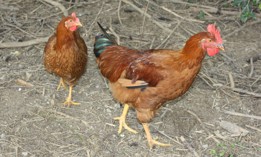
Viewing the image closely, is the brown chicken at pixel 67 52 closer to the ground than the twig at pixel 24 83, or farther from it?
farther from it

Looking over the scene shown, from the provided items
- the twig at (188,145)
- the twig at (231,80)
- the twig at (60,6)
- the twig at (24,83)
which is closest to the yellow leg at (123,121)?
the twig at (188,145)

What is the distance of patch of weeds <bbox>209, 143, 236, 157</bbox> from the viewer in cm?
459

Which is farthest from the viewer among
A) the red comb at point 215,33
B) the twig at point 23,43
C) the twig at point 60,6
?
the twig at point 60,6

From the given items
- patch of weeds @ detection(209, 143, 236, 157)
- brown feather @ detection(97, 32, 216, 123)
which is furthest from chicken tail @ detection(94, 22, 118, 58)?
patch of weeds @ detection(209, 143, 236, 157)

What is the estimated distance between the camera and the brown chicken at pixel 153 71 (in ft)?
13.6

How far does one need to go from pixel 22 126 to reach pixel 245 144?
253cm

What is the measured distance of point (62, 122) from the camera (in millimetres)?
4910

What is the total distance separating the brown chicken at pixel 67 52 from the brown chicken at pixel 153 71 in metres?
0.30

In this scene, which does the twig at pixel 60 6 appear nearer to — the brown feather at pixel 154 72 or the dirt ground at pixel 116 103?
the dirt ground at pixel 116 103

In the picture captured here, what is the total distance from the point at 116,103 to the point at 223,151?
144 cm

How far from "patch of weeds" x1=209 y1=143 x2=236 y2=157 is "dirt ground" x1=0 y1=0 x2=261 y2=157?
1cm

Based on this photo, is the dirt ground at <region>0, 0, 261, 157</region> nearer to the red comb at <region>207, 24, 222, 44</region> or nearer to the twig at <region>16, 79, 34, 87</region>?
the twig at <region>16, 79, 34, 87</region>

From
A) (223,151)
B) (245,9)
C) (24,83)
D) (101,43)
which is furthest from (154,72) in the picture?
(245,9)

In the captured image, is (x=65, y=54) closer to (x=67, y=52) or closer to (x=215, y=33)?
(x=67, y=52)
